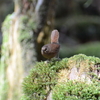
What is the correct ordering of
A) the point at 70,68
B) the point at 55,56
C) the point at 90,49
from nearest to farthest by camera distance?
the point at 70,68, the point at 55,56, the point at 90,49

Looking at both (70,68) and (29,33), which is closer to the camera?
(70,68)

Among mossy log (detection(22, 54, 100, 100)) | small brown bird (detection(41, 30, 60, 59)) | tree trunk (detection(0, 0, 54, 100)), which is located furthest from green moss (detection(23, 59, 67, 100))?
tree trunk (detection(0, 0, 54, 100))

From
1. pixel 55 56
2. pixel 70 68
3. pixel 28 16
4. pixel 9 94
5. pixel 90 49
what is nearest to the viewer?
pixel 70 68

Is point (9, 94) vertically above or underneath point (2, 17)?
underneath

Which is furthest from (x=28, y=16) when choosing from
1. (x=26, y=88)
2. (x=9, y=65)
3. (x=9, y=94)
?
(x=26, y=88)

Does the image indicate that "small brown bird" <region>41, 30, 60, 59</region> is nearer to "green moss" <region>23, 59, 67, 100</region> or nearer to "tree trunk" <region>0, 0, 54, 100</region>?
"green moss" <region>23, 59, 67, 100</region>

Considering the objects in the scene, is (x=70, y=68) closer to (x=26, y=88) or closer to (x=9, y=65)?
(x=26, y=88)

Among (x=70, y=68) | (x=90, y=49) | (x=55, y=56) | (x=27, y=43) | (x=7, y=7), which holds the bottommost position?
(x=70, y=68)

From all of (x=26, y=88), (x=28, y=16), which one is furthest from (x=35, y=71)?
(x=28, y=16)

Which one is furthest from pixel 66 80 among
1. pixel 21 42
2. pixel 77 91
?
pixel 21 42
